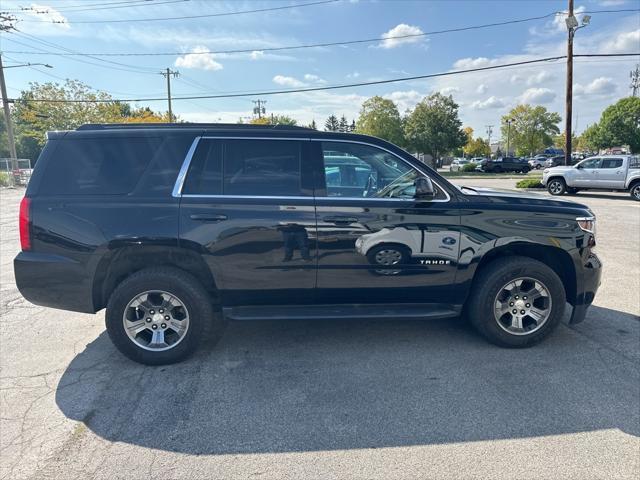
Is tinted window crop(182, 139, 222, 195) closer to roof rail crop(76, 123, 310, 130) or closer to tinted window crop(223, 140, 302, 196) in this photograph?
tinted window crop(223, 140, 302, 196)

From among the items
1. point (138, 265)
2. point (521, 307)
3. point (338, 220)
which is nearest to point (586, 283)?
point (521, 307)

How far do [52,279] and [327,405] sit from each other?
2.50 metres

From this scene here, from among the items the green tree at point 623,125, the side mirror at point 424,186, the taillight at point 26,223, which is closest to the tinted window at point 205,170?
the taillight at point 26,223

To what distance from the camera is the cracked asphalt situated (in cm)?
244

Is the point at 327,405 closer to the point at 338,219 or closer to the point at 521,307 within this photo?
the point at 338,219

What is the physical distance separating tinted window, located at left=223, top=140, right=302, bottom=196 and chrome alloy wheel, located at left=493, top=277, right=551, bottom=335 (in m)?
2.15

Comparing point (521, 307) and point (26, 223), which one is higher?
point (26, 223)

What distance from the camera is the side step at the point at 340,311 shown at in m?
3.63

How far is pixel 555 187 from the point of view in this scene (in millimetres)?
18344

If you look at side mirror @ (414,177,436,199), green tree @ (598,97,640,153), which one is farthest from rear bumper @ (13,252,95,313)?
green tree @ (598,97,640,153)

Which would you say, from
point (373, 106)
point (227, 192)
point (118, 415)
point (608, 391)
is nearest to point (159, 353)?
point (118, 415)

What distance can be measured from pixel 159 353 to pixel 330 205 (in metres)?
1.95

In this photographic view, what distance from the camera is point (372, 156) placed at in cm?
379

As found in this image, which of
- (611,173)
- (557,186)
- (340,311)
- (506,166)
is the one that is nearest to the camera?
(340,311)
